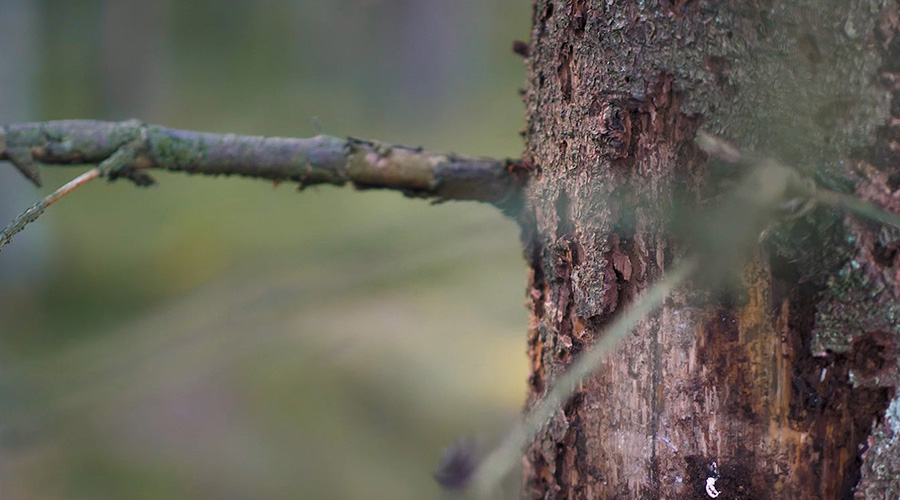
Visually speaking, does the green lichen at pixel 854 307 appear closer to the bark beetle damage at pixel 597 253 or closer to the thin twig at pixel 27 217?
the bark beetle damage at pixel 597 253

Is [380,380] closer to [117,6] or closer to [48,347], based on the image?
[48,347]

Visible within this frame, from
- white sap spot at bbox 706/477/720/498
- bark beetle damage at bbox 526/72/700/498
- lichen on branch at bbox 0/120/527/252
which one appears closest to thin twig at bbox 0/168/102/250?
A: lichen on branch at bbox 0/120/527/252

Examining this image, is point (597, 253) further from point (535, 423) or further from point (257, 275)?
point (257, 275)

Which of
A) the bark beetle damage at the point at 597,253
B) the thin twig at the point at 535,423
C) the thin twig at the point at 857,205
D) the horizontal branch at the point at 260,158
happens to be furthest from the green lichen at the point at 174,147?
the thin twig at the point at 857,205

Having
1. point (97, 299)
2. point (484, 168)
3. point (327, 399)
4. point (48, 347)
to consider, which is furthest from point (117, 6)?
point (484, 168)

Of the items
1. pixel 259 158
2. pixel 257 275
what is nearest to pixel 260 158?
pixel 259 158

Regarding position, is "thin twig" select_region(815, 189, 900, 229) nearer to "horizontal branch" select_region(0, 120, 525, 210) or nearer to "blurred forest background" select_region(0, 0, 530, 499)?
"horizontal branch" select_region(0, 120, 525, 210)
